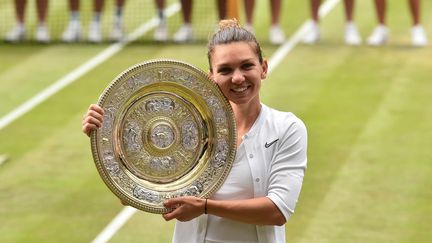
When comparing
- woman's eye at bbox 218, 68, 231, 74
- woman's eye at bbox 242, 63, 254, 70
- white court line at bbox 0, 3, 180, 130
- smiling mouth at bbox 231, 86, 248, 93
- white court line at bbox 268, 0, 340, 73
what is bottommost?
white court line at bbox 268, 0, 340, 73

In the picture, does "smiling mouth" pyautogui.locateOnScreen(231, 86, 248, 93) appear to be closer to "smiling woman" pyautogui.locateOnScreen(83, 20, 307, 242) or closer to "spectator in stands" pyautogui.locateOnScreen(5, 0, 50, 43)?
"smiling woman" pyautogui.locateOnScreen(83, 20, 307, 242)

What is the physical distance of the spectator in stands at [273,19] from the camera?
54.5 feet

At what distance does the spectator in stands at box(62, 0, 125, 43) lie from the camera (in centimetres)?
1719

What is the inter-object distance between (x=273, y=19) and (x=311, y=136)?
3.95 meters

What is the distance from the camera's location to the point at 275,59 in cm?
1625

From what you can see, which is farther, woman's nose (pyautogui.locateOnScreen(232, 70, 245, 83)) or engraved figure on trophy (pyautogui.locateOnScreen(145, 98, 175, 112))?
engraved figure on trophy (pyautogui.locateOnScreen(145, 98, 175, 112))

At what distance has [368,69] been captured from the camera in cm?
1554

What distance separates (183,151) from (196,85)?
0.97ft

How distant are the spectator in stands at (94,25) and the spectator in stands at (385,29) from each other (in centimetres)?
328

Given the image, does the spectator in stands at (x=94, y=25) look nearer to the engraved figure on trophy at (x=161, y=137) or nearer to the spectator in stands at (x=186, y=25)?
the spectator in stands at (x=186, y=25)

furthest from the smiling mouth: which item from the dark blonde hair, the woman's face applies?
the dark blonde hair

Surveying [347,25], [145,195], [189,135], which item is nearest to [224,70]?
[189,135]

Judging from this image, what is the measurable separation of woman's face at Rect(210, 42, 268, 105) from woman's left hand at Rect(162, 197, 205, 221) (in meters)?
0.45

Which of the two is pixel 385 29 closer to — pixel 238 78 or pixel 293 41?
pixel 293 41
